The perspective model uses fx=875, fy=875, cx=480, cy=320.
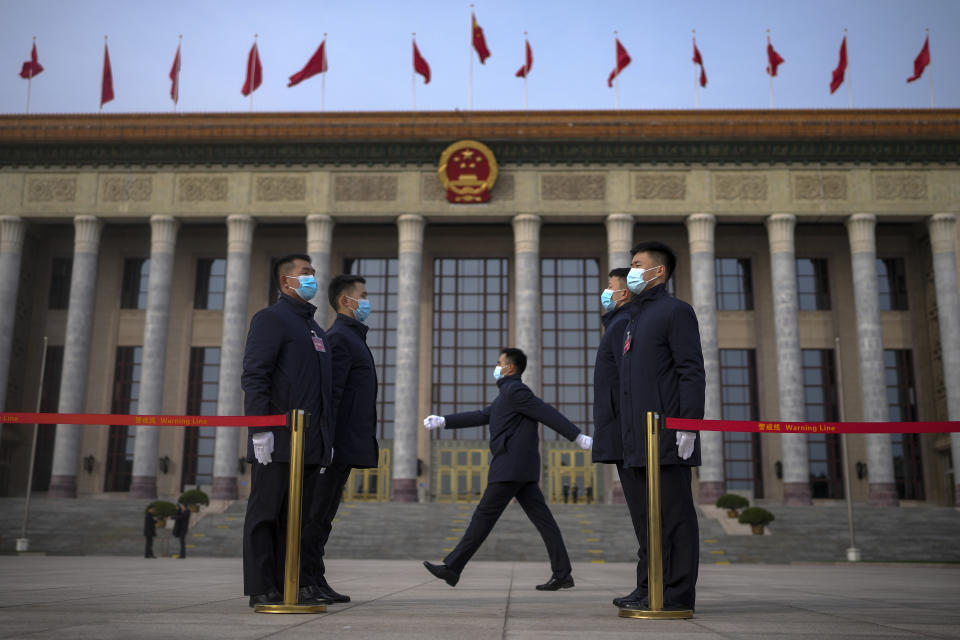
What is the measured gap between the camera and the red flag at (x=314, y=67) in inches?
1253

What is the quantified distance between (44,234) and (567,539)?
80.3 feet

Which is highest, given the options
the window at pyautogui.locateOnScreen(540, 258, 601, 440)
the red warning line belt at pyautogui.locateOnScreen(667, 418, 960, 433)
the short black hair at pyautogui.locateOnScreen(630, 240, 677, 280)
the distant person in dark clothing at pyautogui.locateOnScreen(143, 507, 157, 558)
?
the window at pyautogui.locateOnScreen(540, 258, 601, 440)

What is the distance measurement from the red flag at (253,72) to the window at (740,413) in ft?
66.6

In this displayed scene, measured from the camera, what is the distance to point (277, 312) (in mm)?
6562

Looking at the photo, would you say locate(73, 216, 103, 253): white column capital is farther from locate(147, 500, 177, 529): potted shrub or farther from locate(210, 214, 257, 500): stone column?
locate(147, 500, 177, 529): potted shrub

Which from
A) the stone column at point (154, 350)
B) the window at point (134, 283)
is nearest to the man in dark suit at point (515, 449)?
the stone column at point (154, 350)

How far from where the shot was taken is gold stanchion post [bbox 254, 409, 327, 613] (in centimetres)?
571

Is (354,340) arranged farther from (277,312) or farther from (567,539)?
(567,539)

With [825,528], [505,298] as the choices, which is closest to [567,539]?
[825,528]

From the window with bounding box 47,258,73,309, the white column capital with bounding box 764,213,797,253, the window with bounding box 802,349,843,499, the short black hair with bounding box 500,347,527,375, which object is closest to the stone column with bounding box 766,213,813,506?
the white column capital with bounding box 764,213,797,253

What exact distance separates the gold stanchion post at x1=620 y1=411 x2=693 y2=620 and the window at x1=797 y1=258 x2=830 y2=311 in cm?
2985

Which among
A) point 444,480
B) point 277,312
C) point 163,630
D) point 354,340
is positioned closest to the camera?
point 163,630

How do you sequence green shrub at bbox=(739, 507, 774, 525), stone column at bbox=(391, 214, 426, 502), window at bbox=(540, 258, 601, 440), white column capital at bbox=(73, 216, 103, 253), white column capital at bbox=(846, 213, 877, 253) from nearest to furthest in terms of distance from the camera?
green shrub at bbox=(739, 507, 774, 525) → stone column at bbox=(391, 214, 426, 502) → white column capital at bbox=(846, 213, 877, 253) → white column capital at bbox=(73, 216, 103, 253) → window at bbox=(540, 258, 601, 440)

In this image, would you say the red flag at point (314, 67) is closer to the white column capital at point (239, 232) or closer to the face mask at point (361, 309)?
the white column capital at point (239, 232)
